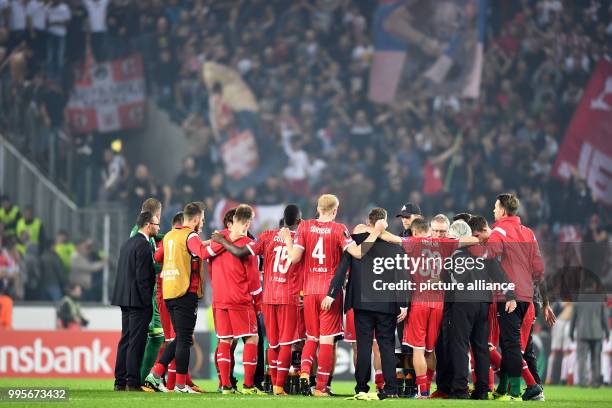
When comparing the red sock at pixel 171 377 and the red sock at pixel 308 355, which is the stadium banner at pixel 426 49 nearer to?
the red sock at pixel 171 377

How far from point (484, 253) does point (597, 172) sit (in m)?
15.1

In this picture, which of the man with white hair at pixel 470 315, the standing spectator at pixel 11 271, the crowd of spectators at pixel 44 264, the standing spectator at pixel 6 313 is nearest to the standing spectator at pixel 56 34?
the crowd of spectators at pixel 44 264

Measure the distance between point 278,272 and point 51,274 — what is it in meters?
13.0

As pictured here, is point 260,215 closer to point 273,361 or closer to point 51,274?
point 51,274

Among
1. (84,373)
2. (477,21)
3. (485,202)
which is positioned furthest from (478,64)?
(84,373)

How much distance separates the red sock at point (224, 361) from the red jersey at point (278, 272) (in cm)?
62

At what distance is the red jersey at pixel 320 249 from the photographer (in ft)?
37.3

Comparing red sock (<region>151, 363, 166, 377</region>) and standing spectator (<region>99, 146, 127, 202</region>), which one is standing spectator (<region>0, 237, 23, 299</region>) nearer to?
standing spectator (<region>99, 146, 127, 202</region>)

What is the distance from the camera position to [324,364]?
11367 mm

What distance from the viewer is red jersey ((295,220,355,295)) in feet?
37.3

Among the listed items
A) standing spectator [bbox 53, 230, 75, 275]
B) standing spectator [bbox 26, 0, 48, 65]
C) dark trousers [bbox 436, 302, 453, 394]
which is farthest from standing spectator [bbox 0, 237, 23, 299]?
dark trousers [bbox 436, 302, 453, 394]

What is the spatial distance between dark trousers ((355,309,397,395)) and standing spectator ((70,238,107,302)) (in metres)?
13.5

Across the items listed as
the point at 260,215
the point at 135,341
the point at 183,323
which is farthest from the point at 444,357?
the point at 260,215

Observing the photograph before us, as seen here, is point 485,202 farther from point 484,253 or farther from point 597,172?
point 484,253
